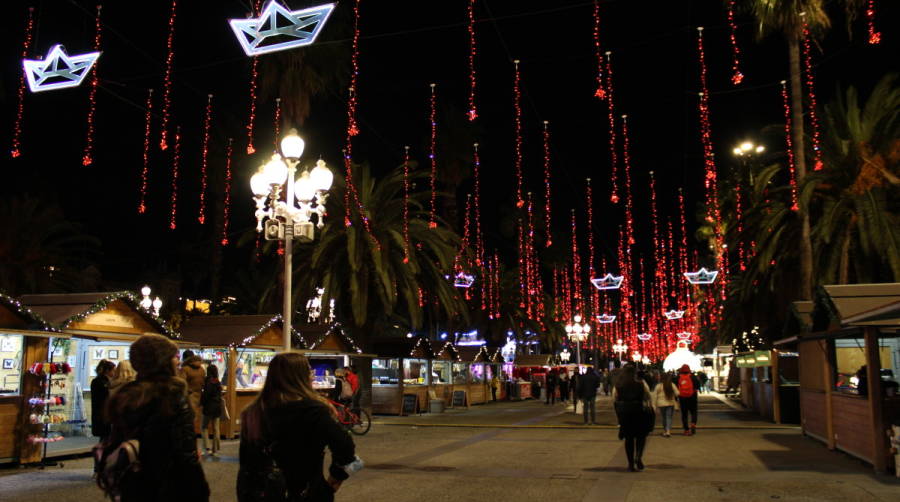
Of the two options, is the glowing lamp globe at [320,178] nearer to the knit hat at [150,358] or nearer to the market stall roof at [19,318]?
the market stall roof at [19,318]

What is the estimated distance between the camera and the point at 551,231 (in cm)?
5925

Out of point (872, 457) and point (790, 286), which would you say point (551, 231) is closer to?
point (790, 286)

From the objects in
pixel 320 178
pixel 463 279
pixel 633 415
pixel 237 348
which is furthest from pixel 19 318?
pixel 463 279

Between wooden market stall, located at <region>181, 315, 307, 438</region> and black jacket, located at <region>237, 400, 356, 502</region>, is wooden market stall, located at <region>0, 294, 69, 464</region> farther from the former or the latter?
black jacket, located at <region>237, 400, 356, 502</region>

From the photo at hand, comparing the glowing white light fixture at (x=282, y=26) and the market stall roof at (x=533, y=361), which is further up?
the glowing white light fixture at (x=282, y=26)

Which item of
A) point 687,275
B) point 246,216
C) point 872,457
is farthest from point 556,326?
point 872,457

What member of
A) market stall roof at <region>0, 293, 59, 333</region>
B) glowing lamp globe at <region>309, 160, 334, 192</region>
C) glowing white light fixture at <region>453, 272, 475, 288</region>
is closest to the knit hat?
glowing lamp globe at <region>309, 160, 334, 192</region>

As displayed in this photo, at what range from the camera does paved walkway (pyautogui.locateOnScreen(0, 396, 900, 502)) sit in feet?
32.2

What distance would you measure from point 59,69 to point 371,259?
49.3ft

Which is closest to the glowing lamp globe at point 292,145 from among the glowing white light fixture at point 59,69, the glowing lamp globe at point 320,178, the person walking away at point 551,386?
the glowing lamp globe at point 320,178

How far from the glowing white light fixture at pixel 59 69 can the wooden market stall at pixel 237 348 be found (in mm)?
7646

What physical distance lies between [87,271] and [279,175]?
38.2 m

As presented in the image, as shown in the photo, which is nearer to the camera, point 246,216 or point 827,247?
point 827,247

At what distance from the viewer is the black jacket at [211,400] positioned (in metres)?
14.5
